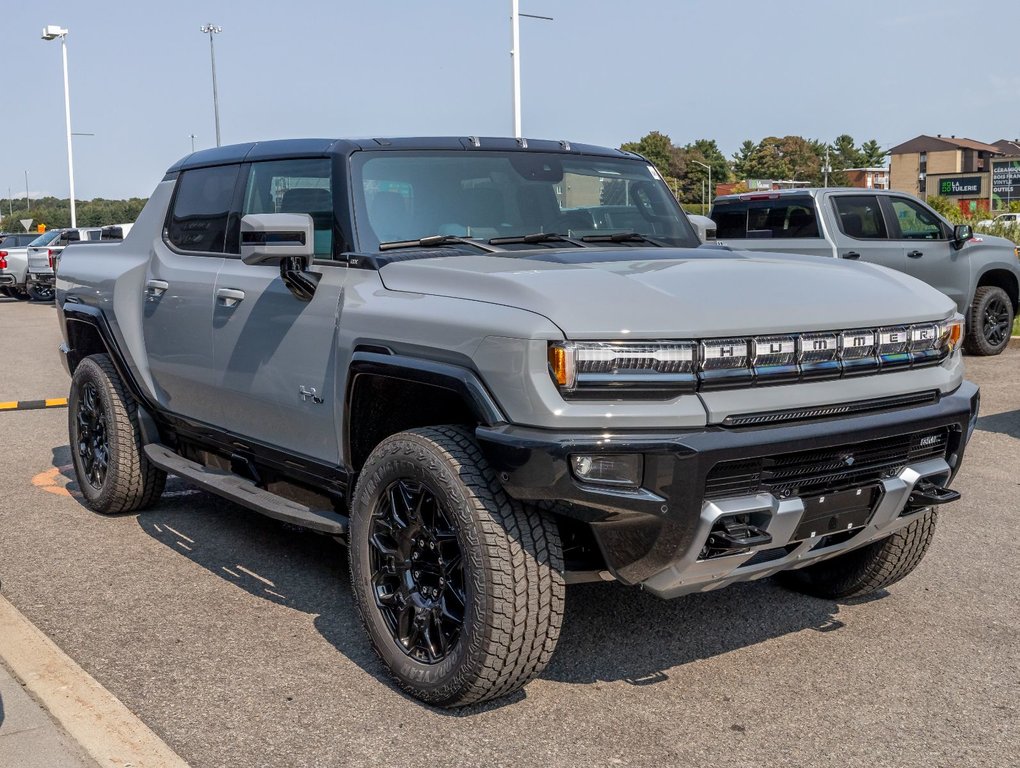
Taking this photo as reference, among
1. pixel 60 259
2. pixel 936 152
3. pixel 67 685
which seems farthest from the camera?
pixel 936 152

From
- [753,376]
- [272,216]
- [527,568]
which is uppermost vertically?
[272,216]

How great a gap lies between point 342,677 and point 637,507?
1.38 meters

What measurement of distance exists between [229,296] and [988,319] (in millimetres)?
10778

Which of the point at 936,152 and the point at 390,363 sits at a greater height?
the point at 936,152

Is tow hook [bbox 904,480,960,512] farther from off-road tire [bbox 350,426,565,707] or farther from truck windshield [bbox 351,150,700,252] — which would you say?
truck windshield [bbox 351,150,700,252]

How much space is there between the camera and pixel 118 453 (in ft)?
19.9

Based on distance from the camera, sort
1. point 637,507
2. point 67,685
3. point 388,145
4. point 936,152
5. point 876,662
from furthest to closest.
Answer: point 936,152 → point 388,145 → point 876,662 → point 67,685 → point 637,507

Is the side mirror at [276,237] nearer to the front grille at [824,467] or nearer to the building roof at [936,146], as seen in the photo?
the front grille at [824,467]

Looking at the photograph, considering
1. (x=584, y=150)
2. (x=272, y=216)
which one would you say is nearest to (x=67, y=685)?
(x=272, y=216)

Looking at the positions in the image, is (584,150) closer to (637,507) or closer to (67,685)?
(637,507)

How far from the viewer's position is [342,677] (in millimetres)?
4102

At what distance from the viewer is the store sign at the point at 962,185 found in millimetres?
100875

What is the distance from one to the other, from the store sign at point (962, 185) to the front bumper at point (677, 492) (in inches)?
4086

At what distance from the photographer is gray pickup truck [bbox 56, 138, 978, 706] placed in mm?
3438
